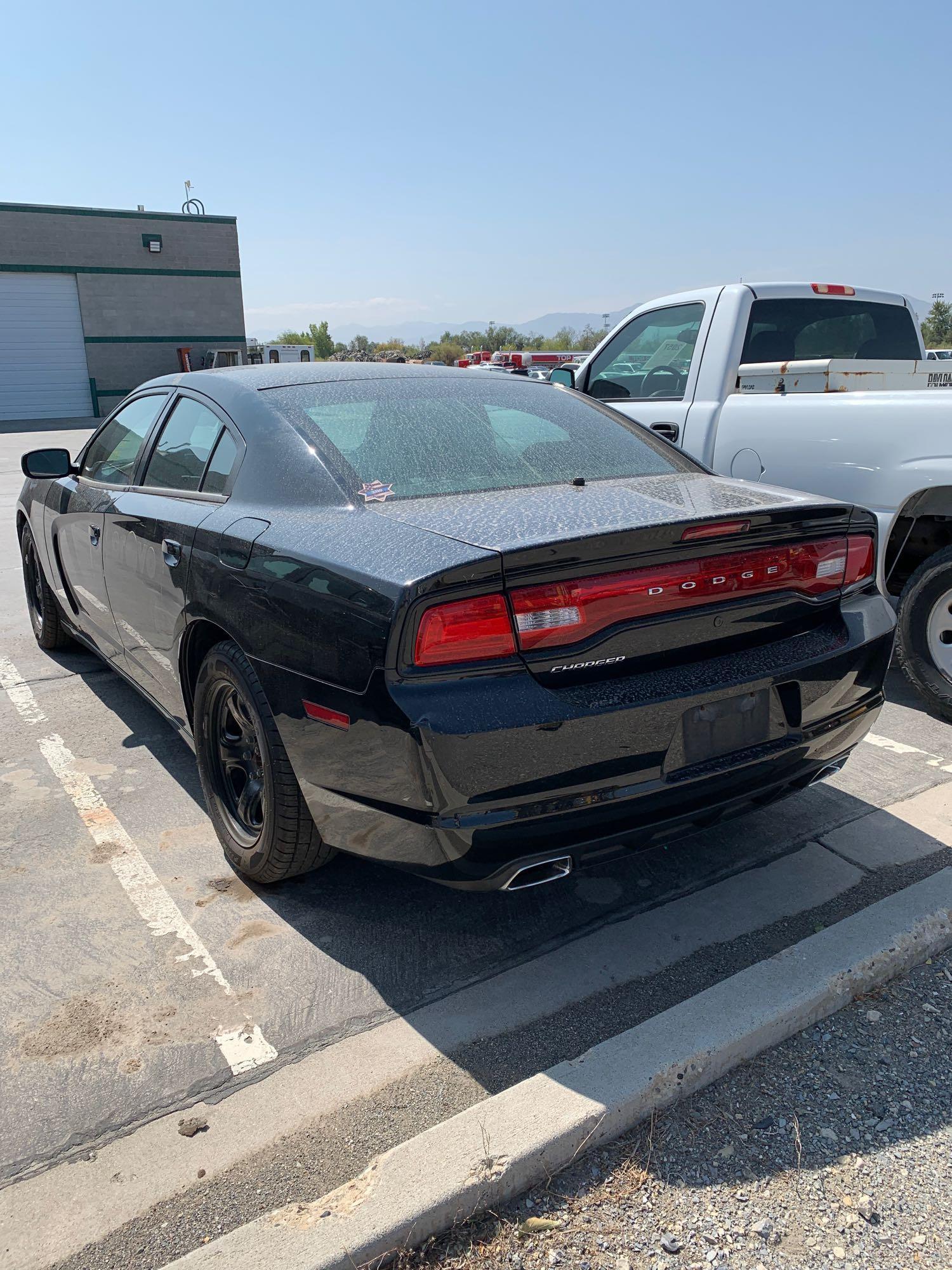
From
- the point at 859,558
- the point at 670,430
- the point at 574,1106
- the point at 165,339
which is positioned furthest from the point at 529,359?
the point at 574,1106

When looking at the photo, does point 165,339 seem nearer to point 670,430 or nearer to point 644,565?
point 670,430

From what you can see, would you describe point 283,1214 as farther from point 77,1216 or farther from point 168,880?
point 168,880

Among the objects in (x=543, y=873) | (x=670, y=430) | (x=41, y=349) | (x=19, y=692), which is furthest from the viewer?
(x=41, y=349)

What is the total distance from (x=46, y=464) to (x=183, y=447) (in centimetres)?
132

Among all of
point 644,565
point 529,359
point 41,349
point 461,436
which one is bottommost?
point 644,565

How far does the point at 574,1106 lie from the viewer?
6.79 ft

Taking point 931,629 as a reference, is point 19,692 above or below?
below

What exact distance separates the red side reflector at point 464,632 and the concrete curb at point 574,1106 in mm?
983

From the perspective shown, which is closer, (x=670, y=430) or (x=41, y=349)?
(x=670, y=430)

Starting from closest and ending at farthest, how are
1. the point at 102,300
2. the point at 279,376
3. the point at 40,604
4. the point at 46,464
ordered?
the point at 279,376 < the point at 46,464 < the point at 40,604 < the point at 102,300

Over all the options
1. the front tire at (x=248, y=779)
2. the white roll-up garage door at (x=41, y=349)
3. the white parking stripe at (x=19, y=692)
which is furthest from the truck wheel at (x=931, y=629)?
the white roll-up garage door at (x=41, y=349)

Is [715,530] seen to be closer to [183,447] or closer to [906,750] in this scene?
[183,447]

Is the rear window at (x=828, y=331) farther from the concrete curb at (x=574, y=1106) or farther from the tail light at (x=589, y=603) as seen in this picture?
the concrete curb at (x=574, y=1106)

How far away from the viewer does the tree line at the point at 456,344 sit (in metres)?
60.8
